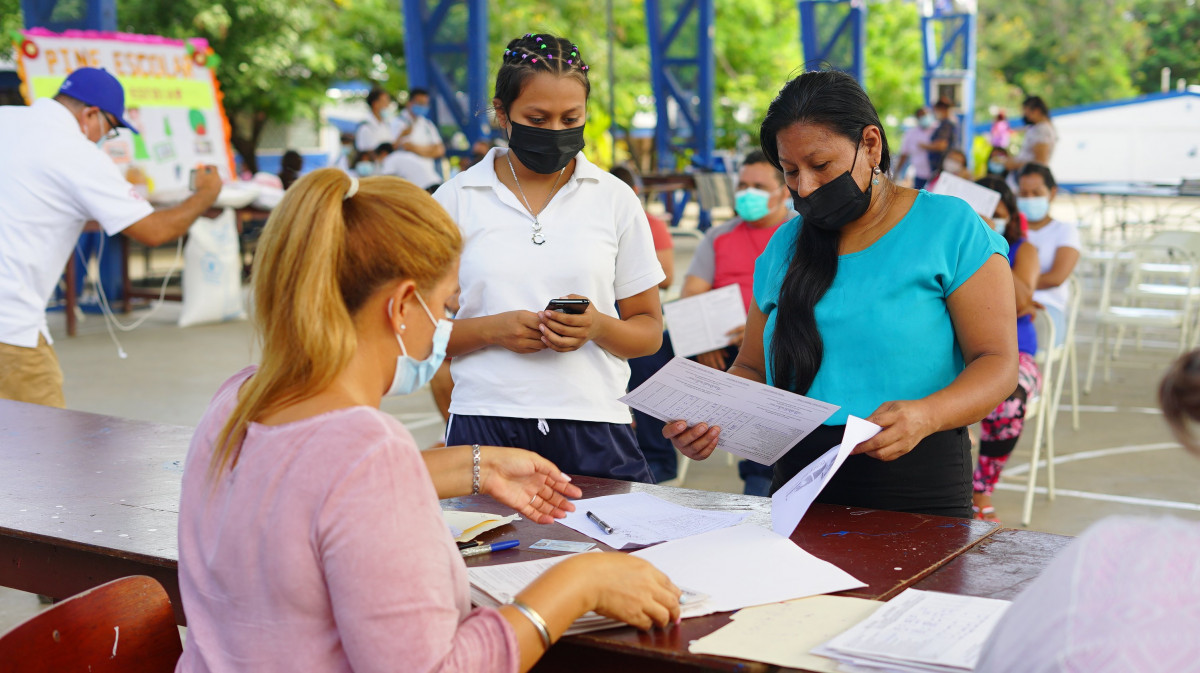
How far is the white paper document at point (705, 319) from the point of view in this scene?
430cm

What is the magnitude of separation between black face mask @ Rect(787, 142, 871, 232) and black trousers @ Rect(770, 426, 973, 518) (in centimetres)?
40

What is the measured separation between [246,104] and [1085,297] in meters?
13.0

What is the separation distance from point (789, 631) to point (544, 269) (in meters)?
1.11

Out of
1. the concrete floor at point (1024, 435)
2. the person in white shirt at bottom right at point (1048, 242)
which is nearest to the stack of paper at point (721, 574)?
the concrete floor at point (1024, 435)

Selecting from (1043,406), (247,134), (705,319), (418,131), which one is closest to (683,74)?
(418,131)

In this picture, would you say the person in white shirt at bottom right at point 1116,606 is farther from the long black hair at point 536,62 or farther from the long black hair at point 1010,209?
the long black hair at point 1010,209

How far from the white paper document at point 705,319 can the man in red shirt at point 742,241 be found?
0.17ft

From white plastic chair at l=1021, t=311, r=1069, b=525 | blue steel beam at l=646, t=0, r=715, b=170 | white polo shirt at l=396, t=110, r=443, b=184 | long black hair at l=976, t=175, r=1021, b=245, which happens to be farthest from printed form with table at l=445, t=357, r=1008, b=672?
blue steel beam at l=646, t=0, r=715, b=170

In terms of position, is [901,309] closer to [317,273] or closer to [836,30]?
[317,273]

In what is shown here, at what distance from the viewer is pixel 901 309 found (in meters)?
2.00

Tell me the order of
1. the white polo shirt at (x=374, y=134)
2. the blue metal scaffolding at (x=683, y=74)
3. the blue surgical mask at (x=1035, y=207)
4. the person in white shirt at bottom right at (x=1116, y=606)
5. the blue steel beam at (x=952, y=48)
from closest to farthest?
the person in white shirt at bottom right at (x=1116, y=606), the blue surgical mask at (x=1035, y=207), the white polo shirt at (x=374, y=134), the blue metal scaffolding at (x=683, y=74), the blue steel beam at (x=952, y=48)

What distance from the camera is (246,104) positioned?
686 inches

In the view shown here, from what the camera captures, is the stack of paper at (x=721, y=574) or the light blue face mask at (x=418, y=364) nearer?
the light blue face mask at (x=418, y=364)

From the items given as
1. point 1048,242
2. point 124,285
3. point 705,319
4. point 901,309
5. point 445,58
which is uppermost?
point 445,58
